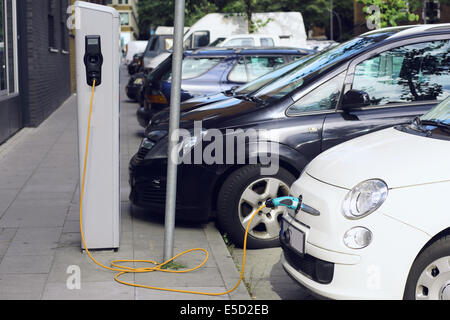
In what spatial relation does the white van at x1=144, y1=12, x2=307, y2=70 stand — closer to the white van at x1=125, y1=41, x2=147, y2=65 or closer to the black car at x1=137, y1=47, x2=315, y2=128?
the black car at x1=137, y1=47, x2=315, y2=128

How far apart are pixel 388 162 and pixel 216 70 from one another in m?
7.09

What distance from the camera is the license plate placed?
4.11 meters

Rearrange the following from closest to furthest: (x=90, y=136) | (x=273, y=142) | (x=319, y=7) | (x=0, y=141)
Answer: (x=90, y=136)
(x=273, y=142)
(x=0, y=141)
(x=319, y=7)

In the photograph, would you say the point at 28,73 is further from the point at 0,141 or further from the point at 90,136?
the point at 90,136

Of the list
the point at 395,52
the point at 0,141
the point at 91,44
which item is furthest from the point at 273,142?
the point at 0,141

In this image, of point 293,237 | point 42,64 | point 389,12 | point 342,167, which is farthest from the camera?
point 42,64

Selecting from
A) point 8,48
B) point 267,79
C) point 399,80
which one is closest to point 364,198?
point 399,80

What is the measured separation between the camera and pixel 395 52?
19.6 ft

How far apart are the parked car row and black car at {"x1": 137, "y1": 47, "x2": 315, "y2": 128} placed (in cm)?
318

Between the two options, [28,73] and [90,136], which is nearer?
[90,136]

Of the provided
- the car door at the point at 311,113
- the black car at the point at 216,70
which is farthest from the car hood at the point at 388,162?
the black car at the point at 216,70

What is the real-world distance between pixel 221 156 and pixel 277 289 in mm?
1318

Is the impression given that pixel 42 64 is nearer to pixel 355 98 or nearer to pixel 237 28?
pixel 355 98

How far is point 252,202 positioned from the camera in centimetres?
586
